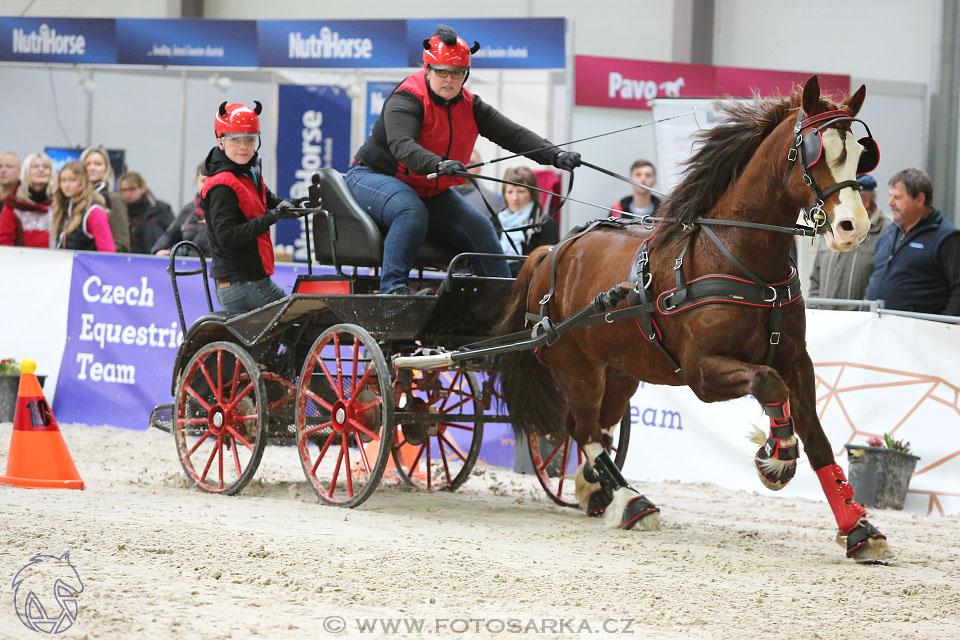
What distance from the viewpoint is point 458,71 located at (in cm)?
602

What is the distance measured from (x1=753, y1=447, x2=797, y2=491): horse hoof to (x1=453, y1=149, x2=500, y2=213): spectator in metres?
2.24

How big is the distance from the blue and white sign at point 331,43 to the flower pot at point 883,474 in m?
6.18

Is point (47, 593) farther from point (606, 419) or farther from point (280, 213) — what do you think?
point (606, 419)

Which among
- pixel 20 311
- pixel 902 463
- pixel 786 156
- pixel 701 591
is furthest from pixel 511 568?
pixel 20 311

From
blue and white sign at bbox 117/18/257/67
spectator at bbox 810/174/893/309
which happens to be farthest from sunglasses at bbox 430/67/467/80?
blue and white sign at bbox 117/18/257/67

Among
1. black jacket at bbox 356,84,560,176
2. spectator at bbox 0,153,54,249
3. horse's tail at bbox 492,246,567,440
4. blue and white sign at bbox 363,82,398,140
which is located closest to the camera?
black jacket at bbox 356,84,560,176

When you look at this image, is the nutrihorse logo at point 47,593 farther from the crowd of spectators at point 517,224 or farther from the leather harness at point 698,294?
the crowd of spectators at point 517,224

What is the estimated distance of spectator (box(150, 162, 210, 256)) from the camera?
31.2ft

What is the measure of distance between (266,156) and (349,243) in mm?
6809

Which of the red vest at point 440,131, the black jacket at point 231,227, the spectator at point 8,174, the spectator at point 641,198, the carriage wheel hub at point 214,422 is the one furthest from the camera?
the spectator at point 8,174

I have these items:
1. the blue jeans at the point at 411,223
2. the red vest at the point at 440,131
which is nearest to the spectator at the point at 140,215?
the blue jeans at the point at 411,223

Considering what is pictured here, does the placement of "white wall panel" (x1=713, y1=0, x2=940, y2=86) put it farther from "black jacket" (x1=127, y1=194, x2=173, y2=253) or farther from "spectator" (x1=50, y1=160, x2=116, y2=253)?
"spectator" (x1=50, y1=160, x2=116, y2=253)

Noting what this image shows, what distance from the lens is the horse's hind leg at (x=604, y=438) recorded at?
5.88 meters

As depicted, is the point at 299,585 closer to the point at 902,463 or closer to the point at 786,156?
the point at 786,156
